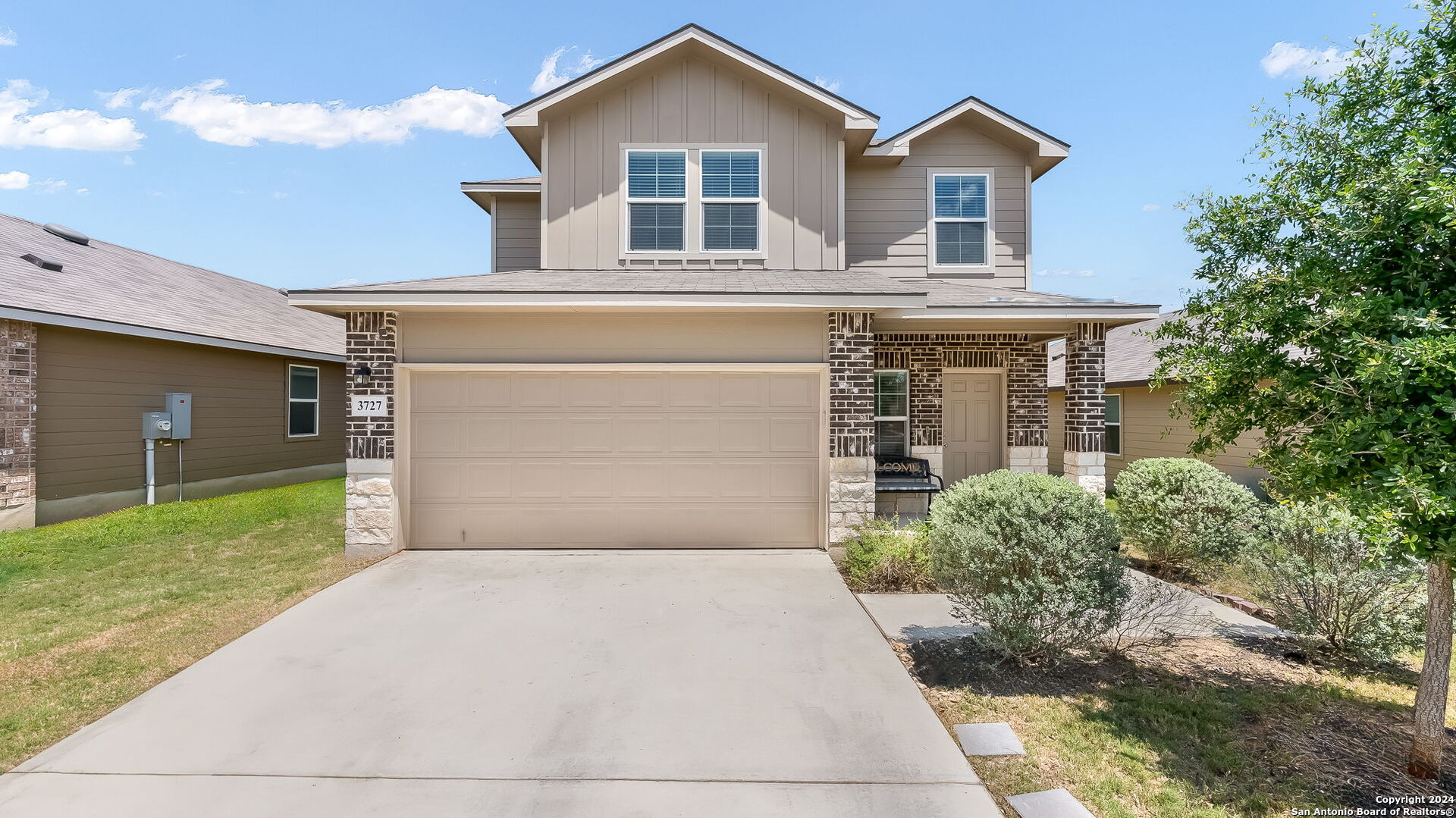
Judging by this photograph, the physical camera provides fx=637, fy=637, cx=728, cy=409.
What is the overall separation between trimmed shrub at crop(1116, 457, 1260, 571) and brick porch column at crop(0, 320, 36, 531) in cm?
1455

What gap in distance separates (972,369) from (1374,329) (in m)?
7.81

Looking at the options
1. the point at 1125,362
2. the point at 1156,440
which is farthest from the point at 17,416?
the point at 1125,362

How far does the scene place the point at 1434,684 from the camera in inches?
128

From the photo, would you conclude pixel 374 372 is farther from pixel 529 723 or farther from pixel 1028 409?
pixel 1028 409

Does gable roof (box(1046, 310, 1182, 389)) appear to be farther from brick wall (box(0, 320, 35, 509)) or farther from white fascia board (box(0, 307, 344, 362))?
brick wall (box(0, 320, 35, 509))

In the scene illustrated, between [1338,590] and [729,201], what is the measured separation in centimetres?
788

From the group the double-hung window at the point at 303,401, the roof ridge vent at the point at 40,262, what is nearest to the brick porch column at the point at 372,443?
the roof ridge vent at the point at 40,262

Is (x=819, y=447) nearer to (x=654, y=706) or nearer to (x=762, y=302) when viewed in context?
(x=762, y=302)

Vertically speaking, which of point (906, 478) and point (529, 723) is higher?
point (906, 478)

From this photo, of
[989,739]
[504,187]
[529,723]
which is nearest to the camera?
[989,739]

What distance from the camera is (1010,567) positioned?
439cm

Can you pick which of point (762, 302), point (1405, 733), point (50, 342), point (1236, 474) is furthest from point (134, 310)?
point (1236, 474)

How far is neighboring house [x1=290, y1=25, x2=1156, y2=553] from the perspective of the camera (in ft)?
24.6

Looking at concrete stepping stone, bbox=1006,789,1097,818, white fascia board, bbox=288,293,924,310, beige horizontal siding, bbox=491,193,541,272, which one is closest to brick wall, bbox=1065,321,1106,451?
white fascia board, bbox=288,293,924,310
